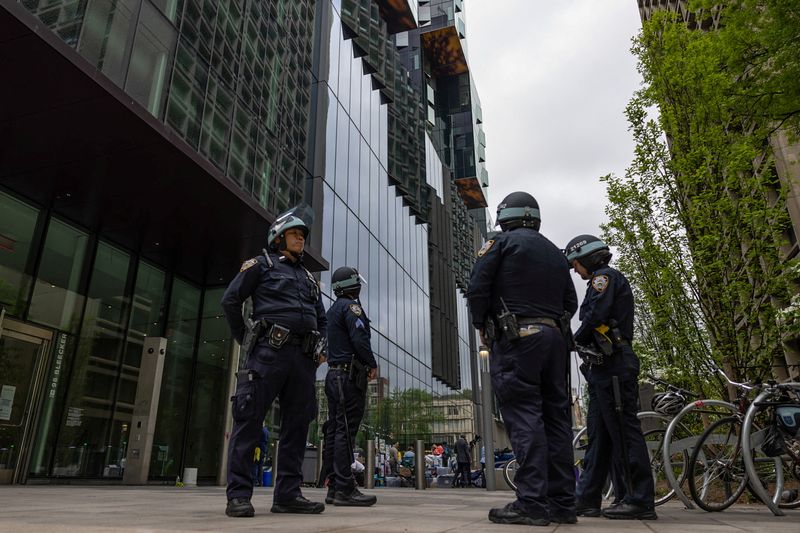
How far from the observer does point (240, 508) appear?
11.0 ft

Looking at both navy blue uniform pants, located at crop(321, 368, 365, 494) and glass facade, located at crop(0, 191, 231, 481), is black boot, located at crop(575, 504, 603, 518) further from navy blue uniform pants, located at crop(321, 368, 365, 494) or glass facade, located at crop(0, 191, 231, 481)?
glass facade, located at crop(0, 191, 231, 481)

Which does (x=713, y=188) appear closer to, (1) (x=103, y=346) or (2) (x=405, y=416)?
(1) (x=103, y=346)

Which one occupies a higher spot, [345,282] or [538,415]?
[345,282]

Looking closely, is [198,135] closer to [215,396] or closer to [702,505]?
[215,396]

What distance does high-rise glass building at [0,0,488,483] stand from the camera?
8.24 meters

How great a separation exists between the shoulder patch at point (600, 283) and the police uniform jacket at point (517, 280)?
87 cm

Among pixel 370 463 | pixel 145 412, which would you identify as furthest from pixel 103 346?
pixel 370 463

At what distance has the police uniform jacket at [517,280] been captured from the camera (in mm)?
3602

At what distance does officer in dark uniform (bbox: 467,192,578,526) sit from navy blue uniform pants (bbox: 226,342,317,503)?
138 cm

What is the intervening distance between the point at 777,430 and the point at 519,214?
291 centimetres

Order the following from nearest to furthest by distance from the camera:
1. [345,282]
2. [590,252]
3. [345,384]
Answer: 1. [590,252]
2. [345,384]
3. [345,282]

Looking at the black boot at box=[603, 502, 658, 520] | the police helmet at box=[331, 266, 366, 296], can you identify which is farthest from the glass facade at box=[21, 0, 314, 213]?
the black boot at box=[603, 502, 658, 520]

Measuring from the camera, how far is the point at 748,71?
8125 mm

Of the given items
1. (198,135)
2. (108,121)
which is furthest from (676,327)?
(198,135)
